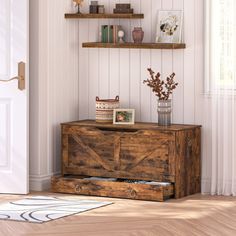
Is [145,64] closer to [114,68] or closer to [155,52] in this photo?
[155,52]

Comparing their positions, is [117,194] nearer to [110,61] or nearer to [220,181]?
[220,181]

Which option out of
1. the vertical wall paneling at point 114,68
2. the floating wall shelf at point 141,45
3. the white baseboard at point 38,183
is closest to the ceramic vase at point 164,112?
the floating wall shelf at point 141,45

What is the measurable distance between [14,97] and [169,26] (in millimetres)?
1461

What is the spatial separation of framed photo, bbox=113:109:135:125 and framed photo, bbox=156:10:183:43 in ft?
2.18

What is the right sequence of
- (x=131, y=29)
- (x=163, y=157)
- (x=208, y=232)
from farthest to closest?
1. (x=131, y=29)
2. (x=163, y=157)
3. (x=208, y=232)

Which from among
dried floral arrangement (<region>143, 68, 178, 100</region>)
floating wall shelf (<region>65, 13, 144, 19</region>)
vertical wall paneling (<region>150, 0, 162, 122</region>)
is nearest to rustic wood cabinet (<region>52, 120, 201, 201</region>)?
dried floral arrangement (<region>143, 68, 178, 100</region>)

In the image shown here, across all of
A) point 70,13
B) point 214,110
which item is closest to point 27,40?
point 70,13

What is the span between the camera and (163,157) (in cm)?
609

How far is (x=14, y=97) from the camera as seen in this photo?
Answer: 246 inches

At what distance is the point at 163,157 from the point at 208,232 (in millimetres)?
1335

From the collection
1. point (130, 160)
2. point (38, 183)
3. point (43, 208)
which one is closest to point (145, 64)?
point (130, 160)

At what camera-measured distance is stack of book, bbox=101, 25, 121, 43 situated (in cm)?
659

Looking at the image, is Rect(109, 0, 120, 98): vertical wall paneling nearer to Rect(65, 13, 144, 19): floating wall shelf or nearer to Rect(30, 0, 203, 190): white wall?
Rect(30, 0, 203, 190): white wall

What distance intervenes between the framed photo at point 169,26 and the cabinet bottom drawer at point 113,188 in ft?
4.12
